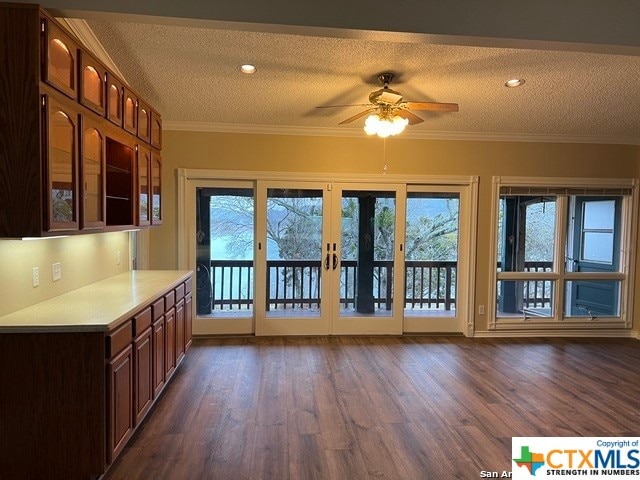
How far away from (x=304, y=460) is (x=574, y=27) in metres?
2.86

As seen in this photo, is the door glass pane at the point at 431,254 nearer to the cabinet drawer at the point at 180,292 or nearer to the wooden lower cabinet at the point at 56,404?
the cabinet drawer at the point at 180,292

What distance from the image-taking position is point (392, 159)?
464cm

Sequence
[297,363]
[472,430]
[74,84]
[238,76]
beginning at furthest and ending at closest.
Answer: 1. [297,363]
2. [238,76]
3. [472,430]
4. [74,84]

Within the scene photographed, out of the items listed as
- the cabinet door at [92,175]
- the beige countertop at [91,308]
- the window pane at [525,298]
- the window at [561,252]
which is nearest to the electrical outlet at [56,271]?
the beige countertop at [91,308]

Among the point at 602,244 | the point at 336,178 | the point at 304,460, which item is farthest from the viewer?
the point at 602,244

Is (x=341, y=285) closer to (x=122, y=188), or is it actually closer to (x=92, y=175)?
(x=122, y=188)

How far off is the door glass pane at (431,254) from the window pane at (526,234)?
1.98ft

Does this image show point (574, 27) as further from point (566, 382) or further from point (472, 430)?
point (566, 382)

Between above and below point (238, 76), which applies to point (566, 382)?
below

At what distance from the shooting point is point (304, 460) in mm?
2256

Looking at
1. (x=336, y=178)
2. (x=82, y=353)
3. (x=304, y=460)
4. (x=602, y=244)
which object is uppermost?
(x=336, y=178)

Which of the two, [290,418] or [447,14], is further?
[290,418]

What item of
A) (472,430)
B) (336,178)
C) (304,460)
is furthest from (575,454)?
(336,178)

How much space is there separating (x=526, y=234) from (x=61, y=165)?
16.1 feet
